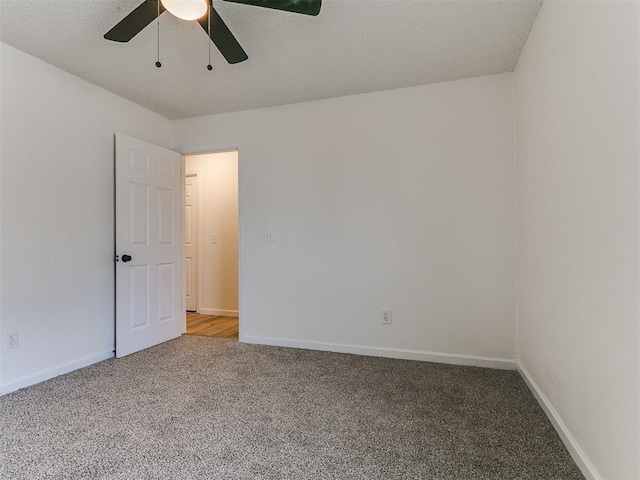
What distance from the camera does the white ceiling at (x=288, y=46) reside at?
204 cm

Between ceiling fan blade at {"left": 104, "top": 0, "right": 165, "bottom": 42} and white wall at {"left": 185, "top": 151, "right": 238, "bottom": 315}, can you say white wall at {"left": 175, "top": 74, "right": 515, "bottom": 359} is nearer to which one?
white wall at {"left": 185, "top": 151, "right": 238, "bottom": 315}

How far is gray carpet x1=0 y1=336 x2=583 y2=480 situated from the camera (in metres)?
1.54

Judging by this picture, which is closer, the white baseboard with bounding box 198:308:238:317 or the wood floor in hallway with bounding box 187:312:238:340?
the wood floor in hallway with bounding box 187:312:238:340

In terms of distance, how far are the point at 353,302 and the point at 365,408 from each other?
3.87 ft

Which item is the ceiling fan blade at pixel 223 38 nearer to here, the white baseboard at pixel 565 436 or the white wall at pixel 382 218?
the white wall at pixel 382 218

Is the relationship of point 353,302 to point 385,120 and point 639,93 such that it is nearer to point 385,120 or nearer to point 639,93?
point 385,120

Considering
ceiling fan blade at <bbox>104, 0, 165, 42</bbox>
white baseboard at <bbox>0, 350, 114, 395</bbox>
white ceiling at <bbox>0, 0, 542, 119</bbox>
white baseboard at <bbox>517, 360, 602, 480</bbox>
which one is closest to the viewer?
white baseboard at <bbox>517, 360, 602, 480</bbox>

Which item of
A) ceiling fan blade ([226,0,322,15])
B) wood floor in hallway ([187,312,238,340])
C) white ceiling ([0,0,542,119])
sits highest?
white ceiling ([0,0,542,119])

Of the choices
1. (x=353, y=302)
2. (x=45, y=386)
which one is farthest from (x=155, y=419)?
(x=353, y=302)

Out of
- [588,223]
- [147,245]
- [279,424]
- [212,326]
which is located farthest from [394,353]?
[147,245]

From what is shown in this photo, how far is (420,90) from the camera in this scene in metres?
→ 3.02

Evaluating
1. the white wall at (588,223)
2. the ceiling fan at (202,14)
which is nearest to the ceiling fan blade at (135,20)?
the ceiling fan at (202,14)

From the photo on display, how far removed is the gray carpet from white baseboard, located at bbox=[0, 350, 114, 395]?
3.3 inches

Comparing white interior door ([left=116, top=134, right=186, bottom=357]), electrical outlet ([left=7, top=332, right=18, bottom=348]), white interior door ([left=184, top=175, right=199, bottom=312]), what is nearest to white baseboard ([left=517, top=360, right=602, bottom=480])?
white interior door ([left=116, top=134, right=186, bottom=357])
